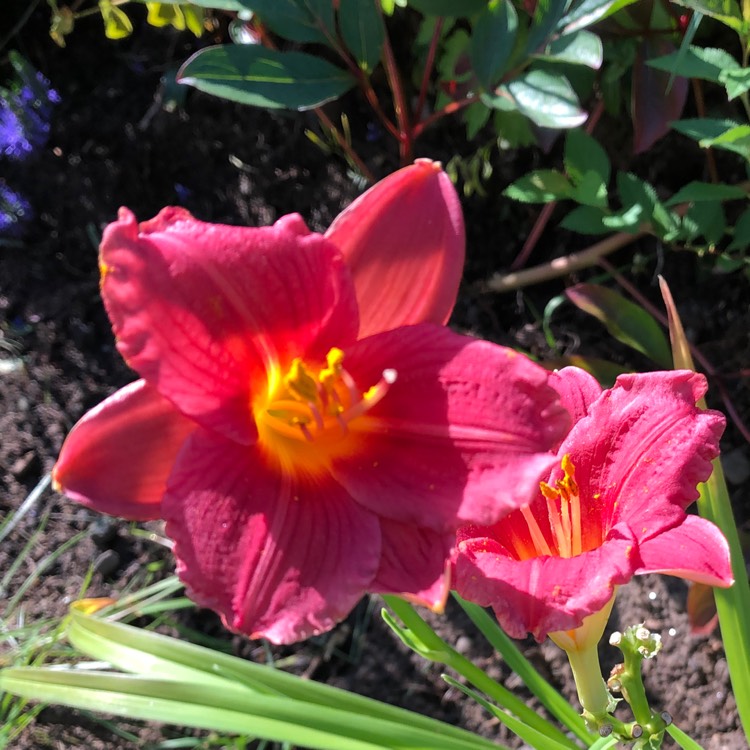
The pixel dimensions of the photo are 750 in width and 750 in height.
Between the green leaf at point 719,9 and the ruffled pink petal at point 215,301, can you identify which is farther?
the green leaf at point 719,9

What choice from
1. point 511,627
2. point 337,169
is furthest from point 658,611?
point 337,169

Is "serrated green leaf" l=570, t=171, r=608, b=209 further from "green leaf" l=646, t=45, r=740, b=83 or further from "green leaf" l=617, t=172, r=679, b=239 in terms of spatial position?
"green leaf" l=646, t=45, r=740, b=83

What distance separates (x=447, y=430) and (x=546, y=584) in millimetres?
138

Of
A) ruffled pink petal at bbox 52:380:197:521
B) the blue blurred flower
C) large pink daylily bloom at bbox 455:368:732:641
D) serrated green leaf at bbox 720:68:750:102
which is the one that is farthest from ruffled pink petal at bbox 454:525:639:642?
the blue blurred flower

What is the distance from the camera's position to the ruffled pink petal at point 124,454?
525 mm

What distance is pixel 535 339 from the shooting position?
1466 millimetres

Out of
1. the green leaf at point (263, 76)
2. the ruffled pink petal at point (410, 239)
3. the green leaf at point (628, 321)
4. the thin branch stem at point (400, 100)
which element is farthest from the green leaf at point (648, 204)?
the ruffled pink petal at point (410, 239)

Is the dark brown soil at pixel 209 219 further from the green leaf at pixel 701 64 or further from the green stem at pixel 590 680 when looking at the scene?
the green stem at pixel 590 680

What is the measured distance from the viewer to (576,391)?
0.67m

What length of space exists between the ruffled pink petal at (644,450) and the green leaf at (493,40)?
50 cm

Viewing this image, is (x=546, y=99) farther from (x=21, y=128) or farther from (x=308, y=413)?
(x=21, y=128)

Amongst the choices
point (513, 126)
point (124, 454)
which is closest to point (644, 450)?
point (124, 454)

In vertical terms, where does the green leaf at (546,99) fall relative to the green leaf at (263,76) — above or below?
below

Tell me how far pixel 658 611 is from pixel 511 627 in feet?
2.99
